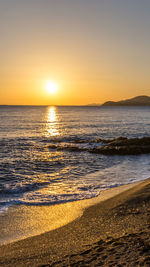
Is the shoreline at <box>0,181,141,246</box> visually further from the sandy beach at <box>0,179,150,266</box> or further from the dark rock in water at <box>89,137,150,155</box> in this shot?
the dark rock in water at <box>89,137,150,155</box>

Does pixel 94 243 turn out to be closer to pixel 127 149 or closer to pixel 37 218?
pixel 37 218

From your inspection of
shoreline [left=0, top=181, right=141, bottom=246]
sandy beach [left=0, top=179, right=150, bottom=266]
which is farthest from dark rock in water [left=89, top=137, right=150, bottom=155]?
sandy beach [left=0, top=179, right=150, bottom=266]

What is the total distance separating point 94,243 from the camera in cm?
469

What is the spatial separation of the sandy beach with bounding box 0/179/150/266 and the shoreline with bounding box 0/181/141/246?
345 mm

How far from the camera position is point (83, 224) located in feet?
20.4

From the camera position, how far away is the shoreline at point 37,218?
6232mm

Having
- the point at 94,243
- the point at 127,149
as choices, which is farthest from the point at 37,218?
the point at 127,149

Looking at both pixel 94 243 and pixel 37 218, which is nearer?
pixel 94 243

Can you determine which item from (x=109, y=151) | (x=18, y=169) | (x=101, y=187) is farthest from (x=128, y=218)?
(x=109, y=151)

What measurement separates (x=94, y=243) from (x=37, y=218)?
3.11 metres

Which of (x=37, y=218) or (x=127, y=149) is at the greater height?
(x=127, y=149)

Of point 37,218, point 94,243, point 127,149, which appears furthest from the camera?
point 127,149

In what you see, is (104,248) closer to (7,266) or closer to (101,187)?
(7,266)

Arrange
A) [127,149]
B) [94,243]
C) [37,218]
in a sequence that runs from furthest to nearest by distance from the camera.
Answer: [127,149], [37,218], [94,243]
